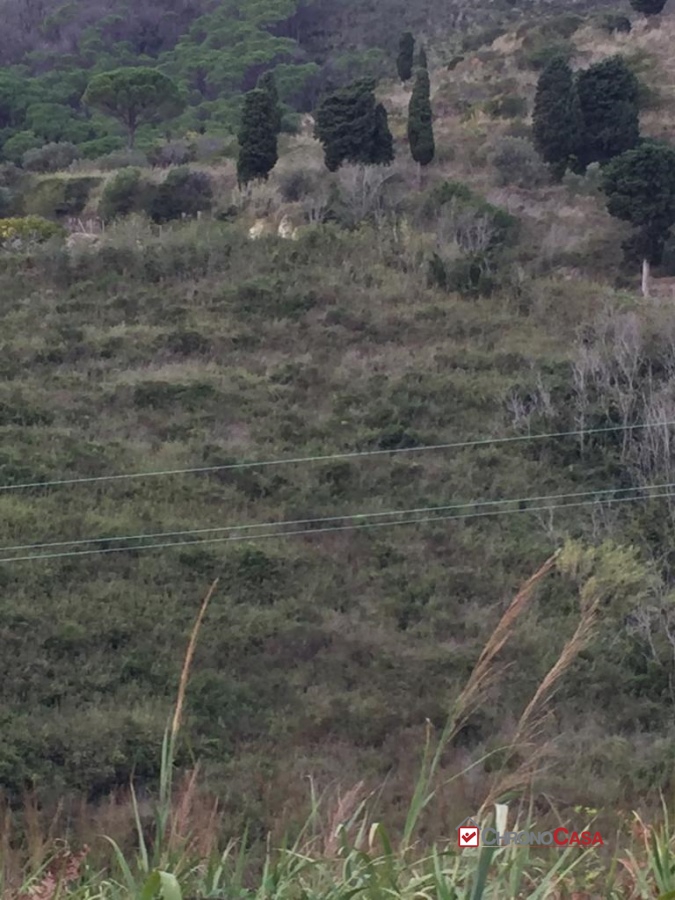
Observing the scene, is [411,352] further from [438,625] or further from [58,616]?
[58,616]

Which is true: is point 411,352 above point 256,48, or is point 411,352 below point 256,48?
below

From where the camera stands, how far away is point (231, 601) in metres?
12.4

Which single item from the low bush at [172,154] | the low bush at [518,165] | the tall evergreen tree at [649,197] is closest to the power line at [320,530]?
the tall evergreen tree at [649,197]

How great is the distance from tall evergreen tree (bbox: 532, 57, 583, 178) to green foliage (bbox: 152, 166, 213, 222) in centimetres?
748

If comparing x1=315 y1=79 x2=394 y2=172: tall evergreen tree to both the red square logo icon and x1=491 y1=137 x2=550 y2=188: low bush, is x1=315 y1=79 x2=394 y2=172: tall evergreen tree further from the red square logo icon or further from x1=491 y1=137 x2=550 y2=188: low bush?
the red square logo icon

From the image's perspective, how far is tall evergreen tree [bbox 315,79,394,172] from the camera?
26.2 metres

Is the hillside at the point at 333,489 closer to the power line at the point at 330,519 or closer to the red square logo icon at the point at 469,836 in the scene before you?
the power line at the point at 330,519

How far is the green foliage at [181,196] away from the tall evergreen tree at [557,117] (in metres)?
7.48

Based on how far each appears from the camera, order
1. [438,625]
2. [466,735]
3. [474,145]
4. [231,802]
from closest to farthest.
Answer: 1. [231,802]
2. [466,735]
3. [438,625]
4. [474,145]

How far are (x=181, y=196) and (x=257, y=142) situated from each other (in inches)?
80.5

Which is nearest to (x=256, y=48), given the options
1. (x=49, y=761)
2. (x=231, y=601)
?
(x=231, y=601)

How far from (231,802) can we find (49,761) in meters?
1.85

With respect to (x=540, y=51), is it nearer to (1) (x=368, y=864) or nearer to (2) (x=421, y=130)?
(2) (x=421, y=130)

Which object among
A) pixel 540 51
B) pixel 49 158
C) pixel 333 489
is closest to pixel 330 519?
pixel 333 489
